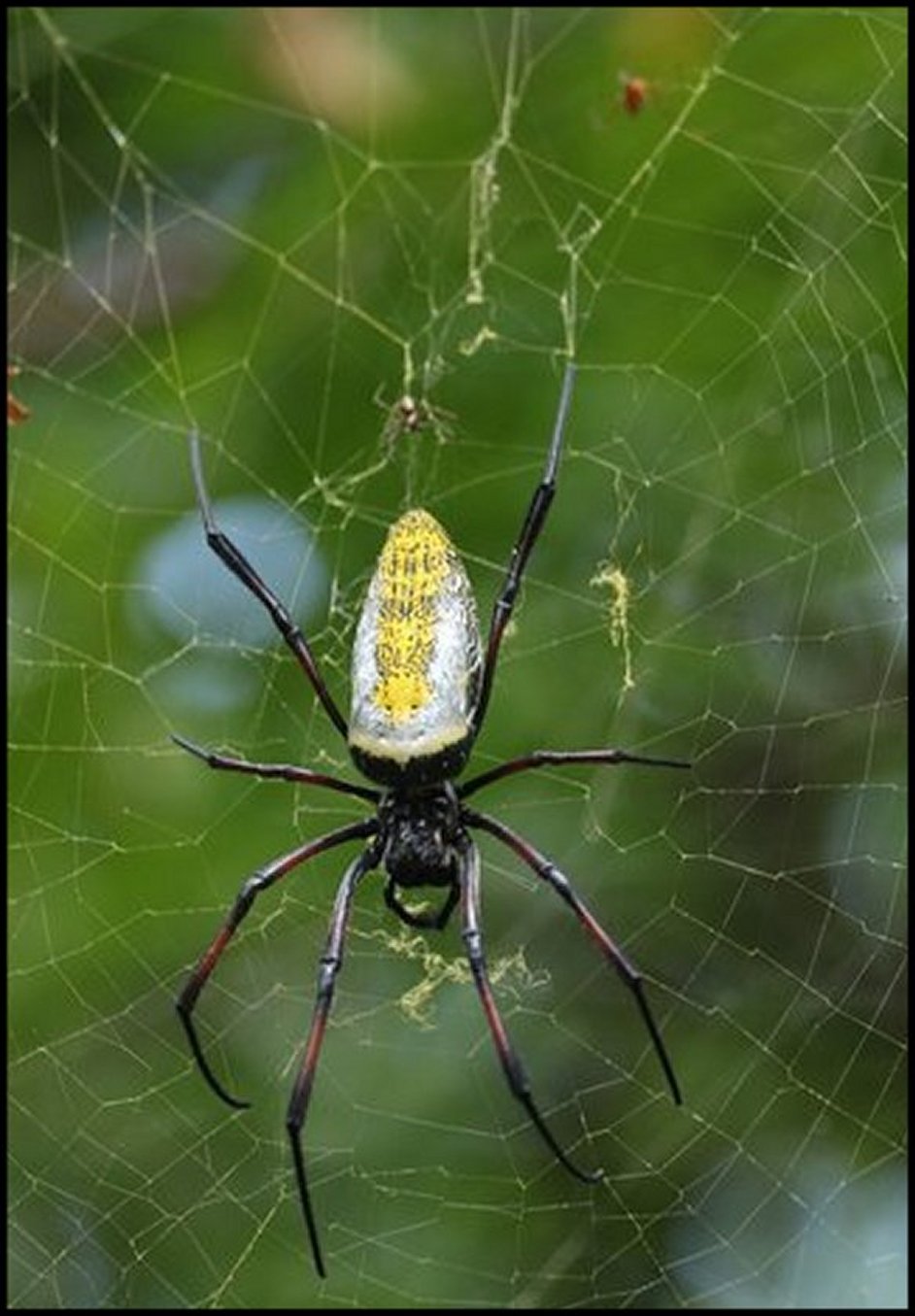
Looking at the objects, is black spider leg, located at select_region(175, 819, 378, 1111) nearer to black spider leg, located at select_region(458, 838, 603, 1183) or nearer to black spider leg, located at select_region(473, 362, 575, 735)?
black spider leg, located at select_region(458, 838, 603, 1183)

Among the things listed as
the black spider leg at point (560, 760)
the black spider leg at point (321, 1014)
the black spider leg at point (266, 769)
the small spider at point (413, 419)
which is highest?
the small spider at point (413, 419)

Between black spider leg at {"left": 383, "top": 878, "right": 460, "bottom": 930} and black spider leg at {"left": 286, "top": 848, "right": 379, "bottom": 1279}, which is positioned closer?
black spider leg at {"left": 286, "top": 848, "right": 379, "bottom": 1279}

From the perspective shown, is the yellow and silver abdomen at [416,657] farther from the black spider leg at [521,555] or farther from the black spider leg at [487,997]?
the black spider leg at [487,997]

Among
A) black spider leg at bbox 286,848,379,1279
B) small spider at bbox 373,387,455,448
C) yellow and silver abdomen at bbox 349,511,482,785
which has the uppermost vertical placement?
small spider at bbox 373,387,455,448

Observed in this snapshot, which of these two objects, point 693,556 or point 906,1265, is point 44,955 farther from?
point 906,1265

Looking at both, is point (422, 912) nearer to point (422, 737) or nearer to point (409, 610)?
point (422, 737)

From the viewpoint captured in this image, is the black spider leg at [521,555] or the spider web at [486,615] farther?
the spider web at [486,615]

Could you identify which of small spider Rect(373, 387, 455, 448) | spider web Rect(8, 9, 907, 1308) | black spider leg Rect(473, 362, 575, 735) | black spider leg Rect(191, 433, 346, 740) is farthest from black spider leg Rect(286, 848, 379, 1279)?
small spider Rect(373, 387, 455, 448)

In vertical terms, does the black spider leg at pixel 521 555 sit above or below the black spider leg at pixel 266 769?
above

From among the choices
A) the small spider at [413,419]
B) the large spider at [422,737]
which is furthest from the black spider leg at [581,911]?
the small spider at [413,419]
